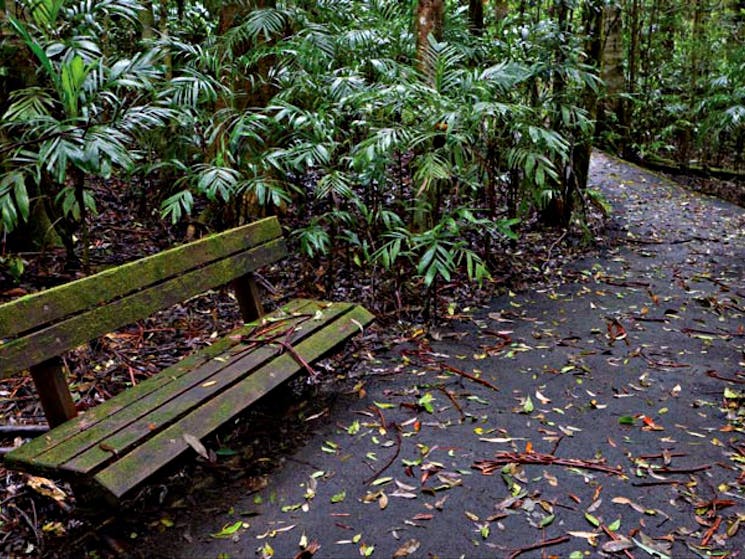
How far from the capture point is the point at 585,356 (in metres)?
3.90

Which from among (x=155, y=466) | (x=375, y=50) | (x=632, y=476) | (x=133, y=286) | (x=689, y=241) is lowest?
(x=689, y=241)

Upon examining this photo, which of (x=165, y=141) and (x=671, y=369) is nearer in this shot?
(x=671, y=369)

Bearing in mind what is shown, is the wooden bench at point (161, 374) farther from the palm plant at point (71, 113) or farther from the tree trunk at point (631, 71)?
the tree trunk at point (631, 71)

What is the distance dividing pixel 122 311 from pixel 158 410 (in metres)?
0.49

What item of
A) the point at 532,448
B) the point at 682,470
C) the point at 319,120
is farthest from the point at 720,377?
the point at 319,120

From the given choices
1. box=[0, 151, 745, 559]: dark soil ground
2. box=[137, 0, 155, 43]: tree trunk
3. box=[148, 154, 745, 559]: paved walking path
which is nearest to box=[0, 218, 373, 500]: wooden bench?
box=[0, 151, 745, 559]: dark soil ground

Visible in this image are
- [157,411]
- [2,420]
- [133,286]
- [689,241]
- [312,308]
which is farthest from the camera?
[689,241]

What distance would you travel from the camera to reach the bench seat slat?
85.0 inches

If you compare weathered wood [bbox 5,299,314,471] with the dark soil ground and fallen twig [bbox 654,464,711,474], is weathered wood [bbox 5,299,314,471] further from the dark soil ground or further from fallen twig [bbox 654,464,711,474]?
fallen twig [bbox 654,464,711,474]

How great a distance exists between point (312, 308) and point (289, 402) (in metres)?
0.57

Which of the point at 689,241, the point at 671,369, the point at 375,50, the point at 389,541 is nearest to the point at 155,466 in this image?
the point at 389,541

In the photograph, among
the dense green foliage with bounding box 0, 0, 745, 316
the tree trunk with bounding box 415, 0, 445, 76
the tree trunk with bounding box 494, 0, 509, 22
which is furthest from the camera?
the tree trunk with bounding box 494, 0, 509, 22

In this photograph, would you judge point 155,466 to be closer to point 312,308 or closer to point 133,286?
point 133,286

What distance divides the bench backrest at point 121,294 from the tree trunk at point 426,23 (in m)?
1.99
